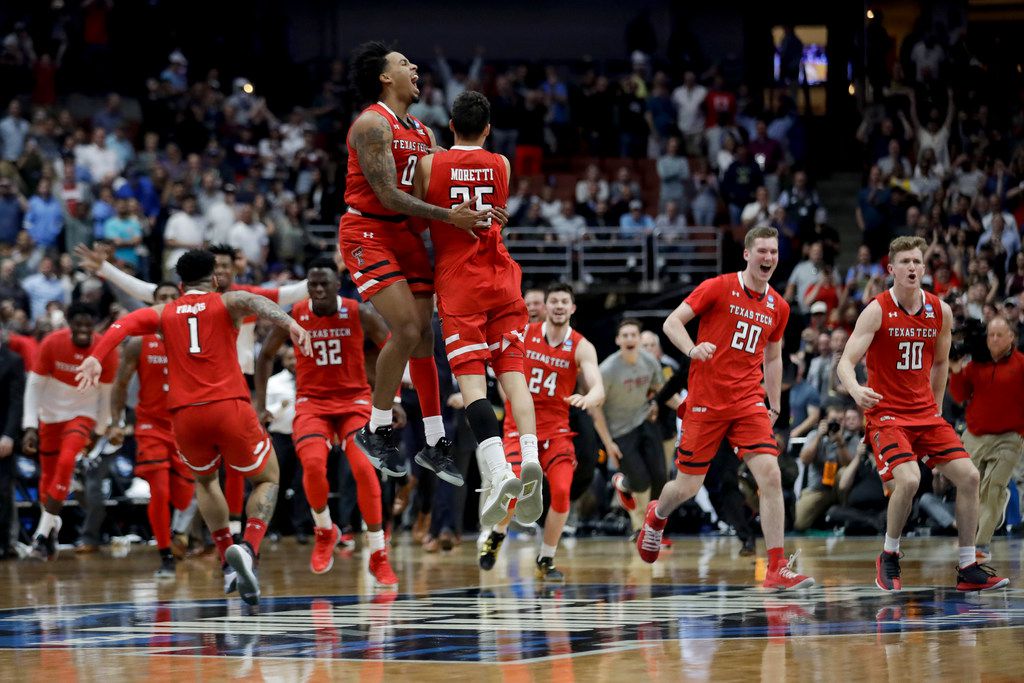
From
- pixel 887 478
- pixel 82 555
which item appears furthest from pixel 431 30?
pixel 887 478

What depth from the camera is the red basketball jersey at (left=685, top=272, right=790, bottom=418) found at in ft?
37.0

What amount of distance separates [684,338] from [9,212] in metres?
12.7

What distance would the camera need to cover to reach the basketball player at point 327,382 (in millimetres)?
12312

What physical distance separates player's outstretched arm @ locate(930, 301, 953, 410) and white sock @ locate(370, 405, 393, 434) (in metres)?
3.94

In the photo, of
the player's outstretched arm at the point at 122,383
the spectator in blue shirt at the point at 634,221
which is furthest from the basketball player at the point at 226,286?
the spectator in blue shirt at the point at 634,221

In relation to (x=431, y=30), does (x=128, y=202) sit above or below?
below

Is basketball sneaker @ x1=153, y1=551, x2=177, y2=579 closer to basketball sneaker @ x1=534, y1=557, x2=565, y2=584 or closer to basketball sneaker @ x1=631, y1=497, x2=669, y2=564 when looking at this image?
basketball sneaker @ x1=534, y1=557, x2=565, y2=584

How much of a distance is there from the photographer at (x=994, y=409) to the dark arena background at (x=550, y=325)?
3cm

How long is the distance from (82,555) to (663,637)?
9.36m

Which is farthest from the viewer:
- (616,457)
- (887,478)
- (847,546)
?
(847,546)

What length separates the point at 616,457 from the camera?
13695 millimetres

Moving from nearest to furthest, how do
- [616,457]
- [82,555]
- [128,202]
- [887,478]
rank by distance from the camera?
[887,478] → [616,457] → [82,555] → [128,202]

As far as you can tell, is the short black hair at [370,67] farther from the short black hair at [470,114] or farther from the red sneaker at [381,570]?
the red sneaker at [381,570]

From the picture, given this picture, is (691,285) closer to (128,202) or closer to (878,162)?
(878,162)
